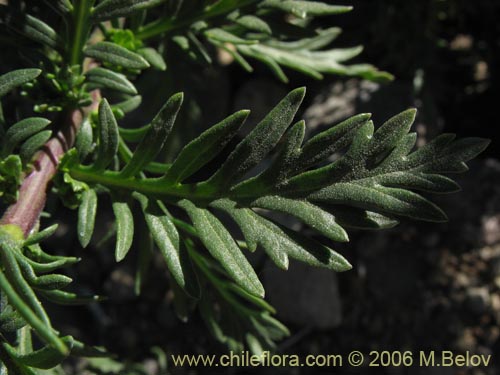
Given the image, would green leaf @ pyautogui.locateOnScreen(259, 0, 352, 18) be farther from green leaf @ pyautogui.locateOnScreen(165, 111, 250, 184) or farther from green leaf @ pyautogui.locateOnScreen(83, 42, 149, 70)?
green leaf @ pyautogui.locateOnScreen(165, 111, 250, 184)

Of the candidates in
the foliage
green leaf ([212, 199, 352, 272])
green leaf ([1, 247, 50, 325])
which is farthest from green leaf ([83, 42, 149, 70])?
green leaf ([1, 247, 50, 325])

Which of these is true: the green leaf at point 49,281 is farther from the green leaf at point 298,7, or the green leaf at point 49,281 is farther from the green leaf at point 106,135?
the green leaf at point 298,7

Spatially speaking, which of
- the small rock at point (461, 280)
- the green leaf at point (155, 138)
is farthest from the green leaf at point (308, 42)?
the small rock at point (461, 280)

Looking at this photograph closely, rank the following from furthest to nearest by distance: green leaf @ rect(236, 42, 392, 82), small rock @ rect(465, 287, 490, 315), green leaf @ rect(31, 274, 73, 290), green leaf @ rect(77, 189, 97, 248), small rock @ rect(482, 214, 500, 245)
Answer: small rock @ rect(482, 214, 500, 245), small rock @ rect(465, 287, 490, 315), green leaf @ rect(236, 42, 392, 82), green leaf @ rect(77, 189, 97, 248), green leaf @ rect(31, 274, 73, 290)

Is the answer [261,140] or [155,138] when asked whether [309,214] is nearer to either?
[261,140]

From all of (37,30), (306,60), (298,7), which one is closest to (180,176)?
(37,30)

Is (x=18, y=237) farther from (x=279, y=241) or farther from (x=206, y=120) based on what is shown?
(x=206, y=120)
